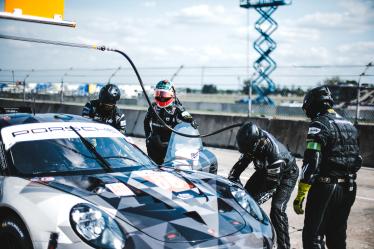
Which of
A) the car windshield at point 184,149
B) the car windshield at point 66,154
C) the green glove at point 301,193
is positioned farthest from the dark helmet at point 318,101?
the car windshield at point 66,154

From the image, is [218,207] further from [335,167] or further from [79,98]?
[79,98]

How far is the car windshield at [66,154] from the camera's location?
3.70m

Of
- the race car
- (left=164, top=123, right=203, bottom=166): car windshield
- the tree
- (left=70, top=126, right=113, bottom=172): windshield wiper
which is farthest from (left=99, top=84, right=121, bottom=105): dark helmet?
the tree

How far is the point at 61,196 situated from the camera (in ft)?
10.2

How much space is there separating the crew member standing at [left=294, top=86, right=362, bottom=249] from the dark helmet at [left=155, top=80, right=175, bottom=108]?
266cm

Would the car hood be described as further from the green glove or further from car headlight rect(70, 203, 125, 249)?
the green glove

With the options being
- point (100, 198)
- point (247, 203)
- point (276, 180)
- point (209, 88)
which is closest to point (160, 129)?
point (276, 180)

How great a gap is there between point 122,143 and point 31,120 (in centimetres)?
95

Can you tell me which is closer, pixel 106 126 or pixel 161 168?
pixel 161 168

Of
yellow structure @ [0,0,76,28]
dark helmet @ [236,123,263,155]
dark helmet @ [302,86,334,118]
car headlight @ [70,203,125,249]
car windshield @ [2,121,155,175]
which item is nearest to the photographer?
car headlight @ [70,203,125,249]

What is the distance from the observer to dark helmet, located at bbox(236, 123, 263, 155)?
13.8ft

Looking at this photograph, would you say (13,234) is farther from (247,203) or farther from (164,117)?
(164,117)

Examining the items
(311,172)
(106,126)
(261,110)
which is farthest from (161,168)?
(261,110)

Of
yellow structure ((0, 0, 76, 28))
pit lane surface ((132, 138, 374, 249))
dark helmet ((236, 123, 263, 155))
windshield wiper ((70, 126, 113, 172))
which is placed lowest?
pit lane surface ((132, 138, 374, 249))
